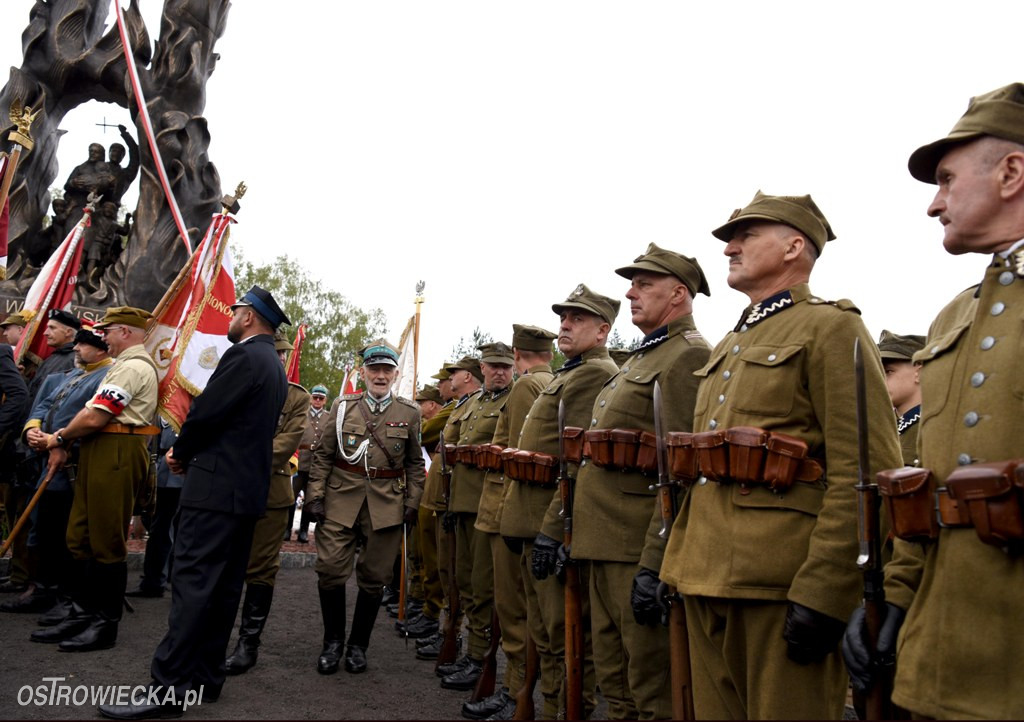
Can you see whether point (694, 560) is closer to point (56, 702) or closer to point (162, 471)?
point (56, 702)

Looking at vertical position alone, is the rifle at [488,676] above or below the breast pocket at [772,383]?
below

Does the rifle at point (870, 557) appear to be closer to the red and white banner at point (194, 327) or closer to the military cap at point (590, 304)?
the military cap at point (590, 304)

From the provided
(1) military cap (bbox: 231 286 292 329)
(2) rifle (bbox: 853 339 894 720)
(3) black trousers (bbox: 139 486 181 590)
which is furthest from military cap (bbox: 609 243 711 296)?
(3) black trousers (bbox: 139 486 181 590)

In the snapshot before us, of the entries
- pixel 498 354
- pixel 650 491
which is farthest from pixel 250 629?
pixel 650 491

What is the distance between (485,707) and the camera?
5883 millimetres

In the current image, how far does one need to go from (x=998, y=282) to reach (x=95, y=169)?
62.5ft

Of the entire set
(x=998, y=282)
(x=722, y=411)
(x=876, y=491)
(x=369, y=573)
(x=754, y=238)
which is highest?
(x=754, y=238)

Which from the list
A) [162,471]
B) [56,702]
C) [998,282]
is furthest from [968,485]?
[162,471]

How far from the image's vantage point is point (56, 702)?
5.43 meters

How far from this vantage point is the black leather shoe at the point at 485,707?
5.87 meters

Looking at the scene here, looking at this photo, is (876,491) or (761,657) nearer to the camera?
(876,491)

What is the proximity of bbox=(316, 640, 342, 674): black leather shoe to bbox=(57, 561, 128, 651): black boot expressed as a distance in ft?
5.09

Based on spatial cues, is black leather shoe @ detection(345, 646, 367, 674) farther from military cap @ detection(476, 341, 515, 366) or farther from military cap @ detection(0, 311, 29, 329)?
military cap @ detection(0, 311, 29, 329)

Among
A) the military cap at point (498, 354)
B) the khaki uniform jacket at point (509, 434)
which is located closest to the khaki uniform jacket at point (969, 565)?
the khaki uniform jacket at point (509, 434)
